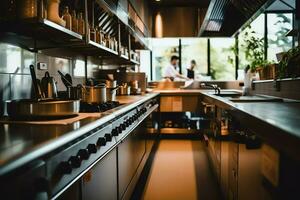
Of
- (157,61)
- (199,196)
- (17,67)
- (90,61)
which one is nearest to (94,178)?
(17,67)

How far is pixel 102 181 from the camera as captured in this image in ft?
5.32

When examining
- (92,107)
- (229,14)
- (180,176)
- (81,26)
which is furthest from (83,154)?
(229,14)

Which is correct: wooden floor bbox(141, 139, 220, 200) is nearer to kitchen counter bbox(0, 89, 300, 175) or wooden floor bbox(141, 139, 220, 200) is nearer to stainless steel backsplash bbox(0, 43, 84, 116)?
stainless steel backsplash bbox(0, 43, 84, 116)

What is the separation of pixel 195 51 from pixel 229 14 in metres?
4.07

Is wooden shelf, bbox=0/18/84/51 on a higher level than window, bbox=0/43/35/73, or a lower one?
higher

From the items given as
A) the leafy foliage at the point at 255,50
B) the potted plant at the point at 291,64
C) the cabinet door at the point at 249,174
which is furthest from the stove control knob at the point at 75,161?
the leafy foliage at the point at 255,50

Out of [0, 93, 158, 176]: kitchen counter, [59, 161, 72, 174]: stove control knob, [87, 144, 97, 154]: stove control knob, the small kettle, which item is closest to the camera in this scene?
[0, 93, 158, 176]: kitchen counter

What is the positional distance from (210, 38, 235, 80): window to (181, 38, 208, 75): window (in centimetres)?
19

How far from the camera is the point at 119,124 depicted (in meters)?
2.05

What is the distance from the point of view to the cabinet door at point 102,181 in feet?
4.44

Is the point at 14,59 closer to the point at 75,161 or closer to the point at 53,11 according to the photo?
the point at 53,11

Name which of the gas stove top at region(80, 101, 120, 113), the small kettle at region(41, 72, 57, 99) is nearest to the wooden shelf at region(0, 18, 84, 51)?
the small kettle at region(41, 72, 57, 99)

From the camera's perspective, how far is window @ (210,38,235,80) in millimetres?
8398

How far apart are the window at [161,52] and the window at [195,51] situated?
0.67ft
